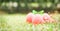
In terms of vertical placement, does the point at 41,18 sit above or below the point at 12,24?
above

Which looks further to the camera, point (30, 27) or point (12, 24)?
point (12, 24)

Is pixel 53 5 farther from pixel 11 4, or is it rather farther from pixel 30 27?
pixel 30 27

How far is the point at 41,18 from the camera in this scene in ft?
7.85

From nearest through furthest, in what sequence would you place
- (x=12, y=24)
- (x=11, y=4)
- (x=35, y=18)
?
(x=35, y=18) < (x=12, y=24) < (x=11, y=4)

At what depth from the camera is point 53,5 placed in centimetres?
538

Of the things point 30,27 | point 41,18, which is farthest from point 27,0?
point 41,18

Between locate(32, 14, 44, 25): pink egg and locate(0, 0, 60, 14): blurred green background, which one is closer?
locate(32, 14, 44, 25): pink egg

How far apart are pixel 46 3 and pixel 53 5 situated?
0.83 feet

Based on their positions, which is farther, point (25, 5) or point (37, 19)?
point (25, 5)

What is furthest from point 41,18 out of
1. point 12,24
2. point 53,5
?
point 53,5

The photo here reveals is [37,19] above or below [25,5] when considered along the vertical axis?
above

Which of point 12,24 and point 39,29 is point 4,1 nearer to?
point 12,24

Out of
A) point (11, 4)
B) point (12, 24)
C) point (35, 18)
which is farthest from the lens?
point (11, 4)

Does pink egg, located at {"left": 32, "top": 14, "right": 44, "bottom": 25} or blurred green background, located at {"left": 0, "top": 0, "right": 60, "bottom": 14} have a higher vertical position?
pink egg, located at {"left": 32, "top": 14, "right": 44, "bottom": 25}
